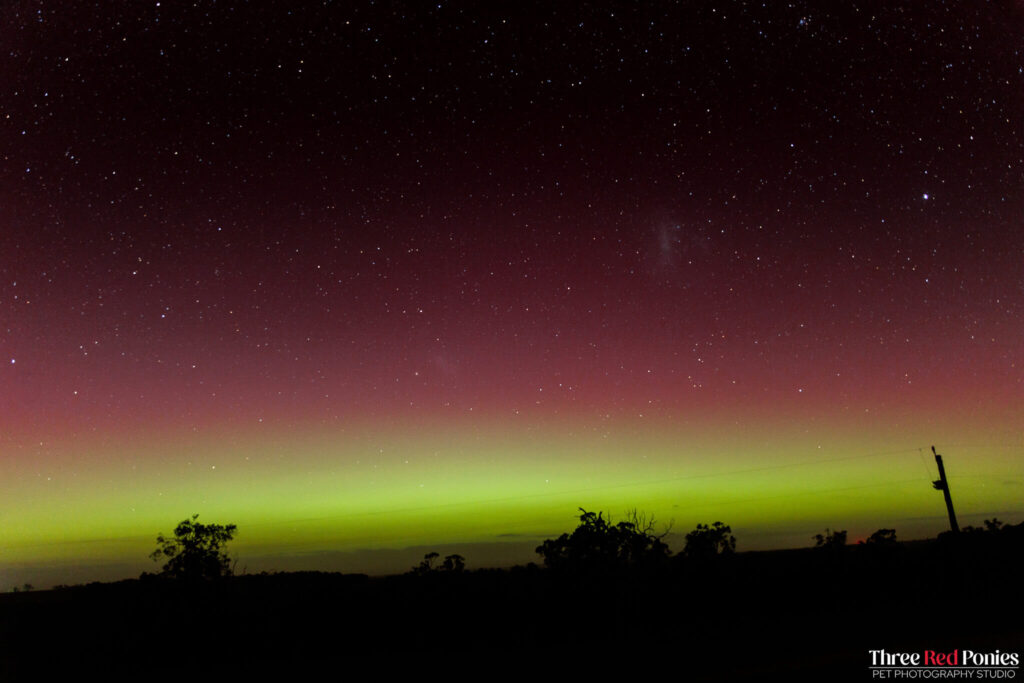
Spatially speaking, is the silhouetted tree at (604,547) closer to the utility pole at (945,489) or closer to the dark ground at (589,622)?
the dark ground at (589,622)

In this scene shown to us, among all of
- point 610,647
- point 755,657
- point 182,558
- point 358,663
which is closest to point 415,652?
point 358,663

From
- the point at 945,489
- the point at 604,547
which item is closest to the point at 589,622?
the point at 604,547

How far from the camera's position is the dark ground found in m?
13.4

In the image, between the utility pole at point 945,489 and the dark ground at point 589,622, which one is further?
the utility pole at point 945,489

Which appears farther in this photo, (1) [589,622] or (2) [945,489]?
(2) [945,489]

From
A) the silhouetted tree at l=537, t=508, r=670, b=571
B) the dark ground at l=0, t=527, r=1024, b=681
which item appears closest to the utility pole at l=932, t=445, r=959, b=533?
the dark ground at l=0, t=527, r=1024, b=681

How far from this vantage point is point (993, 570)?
22203 mm

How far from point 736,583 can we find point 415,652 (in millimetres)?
11913

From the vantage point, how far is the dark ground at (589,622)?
13.4 metres

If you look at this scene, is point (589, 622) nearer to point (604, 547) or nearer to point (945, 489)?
point (604, 547)

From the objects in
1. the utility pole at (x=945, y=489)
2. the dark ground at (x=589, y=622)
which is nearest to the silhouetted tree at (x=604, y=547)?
the dark ground at (x=589, y=622)

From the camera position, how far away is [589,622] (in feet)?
64.0

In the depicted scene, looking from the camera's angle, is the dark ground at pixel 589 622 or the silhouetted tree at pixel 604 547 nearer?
the dark ground at pixel 589 622

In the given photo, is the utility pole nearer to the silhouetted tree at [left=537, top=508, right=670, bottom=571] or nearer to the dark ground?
the dark ground
